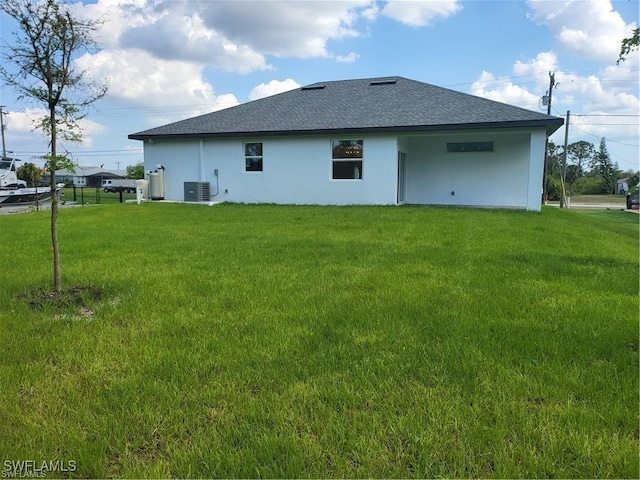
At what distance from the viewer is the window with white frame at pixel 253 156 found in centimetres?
1667

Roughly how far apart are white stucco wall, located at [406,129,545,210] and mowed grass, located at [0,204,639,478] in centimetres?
1014

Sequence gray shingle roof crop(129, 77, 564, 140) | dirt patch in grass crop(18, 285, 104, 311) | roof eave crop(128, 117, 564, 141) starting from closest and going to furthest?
dirt patch in grass crop(18, 285, 104, 311)
roof eave crop(128, 117, 564, 141)
gray shingle roof crop(129, 77, 564, 140)

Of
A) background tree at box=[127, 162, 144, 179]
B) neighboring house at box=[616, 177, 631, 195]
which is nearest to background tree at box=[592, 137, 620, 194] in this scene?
neighboring house at box=[616, 177, 631, 195]

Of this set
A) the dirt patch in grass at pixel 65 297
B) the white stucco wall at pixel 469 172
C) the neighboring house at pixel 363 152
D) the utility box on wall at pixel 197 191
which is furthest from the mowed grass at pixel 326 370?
the utility box on wall at pixel 197 191

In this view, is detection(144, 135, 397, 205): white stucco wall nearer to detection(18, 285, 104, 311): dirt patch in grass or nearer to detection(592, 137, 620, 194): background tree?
detection(18, 285, 104, 311): dirt patch in grass

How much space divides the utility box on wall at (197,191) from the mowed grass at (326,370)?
1130cm

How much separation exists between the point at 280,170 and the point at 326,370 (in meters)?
14.1

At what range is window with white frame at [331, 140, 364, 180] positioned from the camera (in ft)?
50.4

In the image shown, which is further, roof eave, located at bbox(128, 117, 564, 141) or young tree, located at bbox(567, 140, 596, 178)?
young tree, located at bbox(567, 140, 596, 178)

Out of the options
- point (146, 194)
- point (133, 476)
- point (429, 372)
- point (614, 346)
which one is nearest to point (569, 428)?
point (429, 372)

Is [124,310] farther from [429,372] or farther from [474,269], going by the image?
[474,269]

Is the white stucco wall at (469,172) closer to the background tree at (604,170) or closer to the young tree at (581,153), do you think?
the background tree at (604,170)

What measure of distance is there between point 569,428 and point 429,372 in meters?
0.80

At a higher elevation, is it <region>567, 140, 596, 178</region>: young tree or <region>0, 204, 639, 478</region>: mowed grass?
Answer: <region>567, 140, 596, 178</region>: young tree
